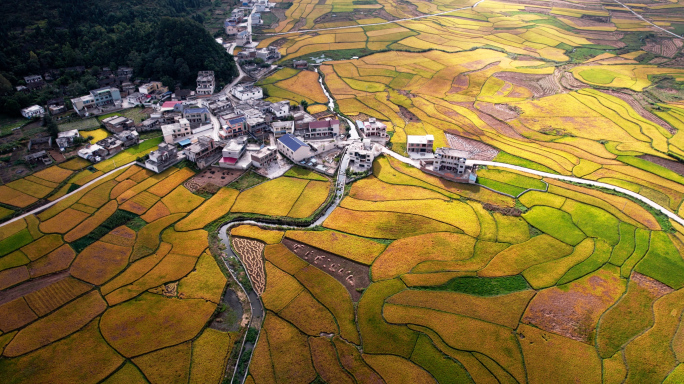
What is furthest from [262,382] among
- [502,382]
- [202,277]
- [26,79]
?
[26,79]

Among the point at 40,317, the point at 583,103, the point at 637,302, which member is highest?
the point at 583,103

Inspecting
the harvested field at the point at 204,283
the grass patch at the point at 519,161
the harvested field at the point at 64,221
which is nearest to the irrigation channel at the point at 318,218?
the grass patch at the point at 519,161

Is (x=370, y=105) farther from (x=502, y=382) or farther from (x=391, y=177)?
(x=502, y=382)

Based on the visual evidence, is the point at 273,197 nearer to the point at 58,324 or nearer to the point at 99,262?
the point at 99,262

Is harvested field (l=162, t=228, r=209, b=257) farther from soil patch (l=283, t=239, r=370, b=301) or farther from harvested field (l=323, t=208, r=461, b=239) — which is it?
harvested field (l=323, t=208, r=461, b=239)

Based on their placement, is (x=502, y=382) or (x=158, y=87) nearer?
(x=502, y=382)

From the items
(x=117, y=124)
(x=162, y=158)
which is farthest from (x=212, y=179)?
(x=117, y=124)
